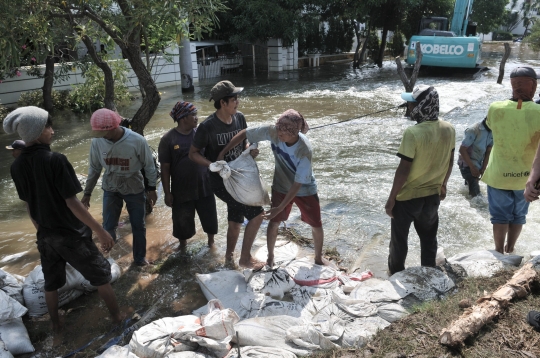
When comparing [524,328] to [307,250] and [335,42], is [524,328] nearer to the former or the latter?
[307,250]

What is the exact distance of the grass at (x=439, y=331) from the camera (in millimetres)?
2619

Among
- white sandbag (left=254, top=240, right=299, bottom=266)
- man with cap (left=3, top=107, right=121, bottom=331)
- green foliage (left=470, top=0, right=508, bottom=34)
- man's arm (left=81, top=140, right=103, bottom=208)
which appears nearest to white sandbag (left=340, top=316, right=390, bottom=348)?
white sandbag (left=254, top=240, right=299, bottom=266)

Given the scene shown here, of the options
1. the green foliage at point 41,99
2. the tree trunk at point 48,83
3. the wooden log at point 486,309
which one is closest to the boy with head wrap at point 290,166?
the wooden log at point 486,309

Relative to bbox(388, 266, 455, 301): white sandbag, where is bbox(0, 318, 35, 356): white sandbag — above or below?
below

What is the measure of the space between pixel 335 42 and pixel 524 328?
25781 mm

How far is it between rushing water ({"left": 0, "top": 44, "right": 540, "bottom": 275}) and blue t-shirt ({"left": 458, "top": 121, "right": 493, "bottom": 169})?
863mm

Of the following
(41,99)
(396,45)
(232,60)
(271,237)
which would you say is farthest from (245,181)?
(396,45)

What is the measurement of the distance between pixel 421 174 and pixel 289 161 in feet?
3.45

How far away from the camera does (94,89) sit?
35.8 feet

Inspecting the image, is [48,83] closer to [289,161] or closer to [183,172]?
[183,172]

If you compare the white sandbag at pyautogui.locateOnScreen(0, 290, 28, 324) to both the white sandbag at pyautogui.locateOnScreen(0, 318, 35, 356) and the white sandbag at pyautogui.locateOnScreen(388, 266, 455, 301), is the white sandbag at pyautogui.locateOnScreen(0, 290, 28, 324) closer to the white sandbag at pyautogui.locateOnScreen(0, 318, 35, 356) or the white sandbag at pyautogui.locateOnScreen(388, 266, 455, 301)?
the white sandbag at pyautogui.locateOnScreen(0, 318, 35, 356)

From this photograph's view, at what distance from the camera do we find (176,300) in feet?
12.9

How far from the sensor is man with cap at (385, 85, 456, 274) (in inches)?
136

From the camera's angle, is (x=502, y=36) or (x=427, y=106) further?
(x=502, y=36)
